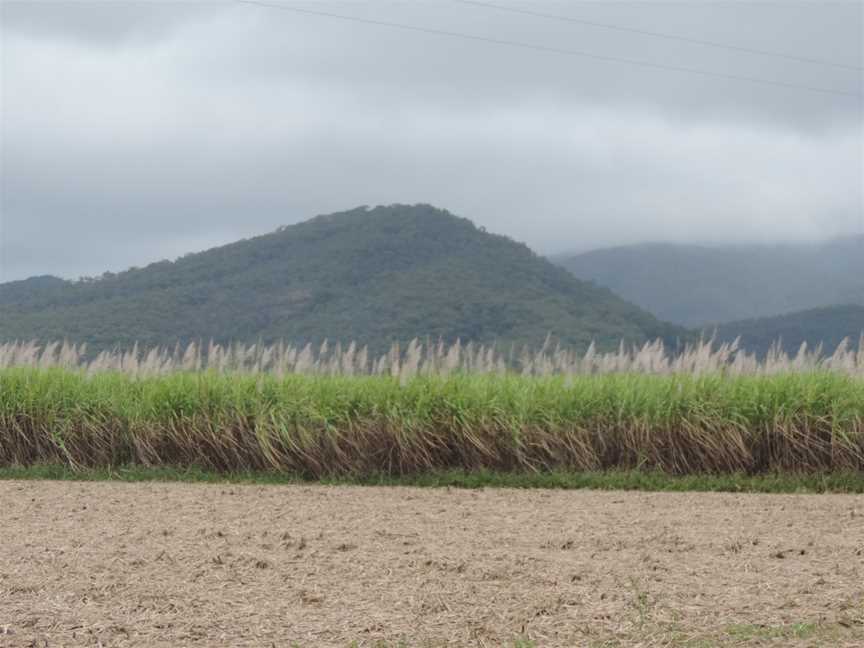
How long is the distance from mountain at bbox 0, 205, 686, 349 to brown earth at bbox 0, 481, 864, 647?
1017 inches

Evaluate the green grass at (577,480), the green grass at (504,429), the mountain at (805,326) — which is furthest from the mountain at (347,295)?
the green grass at (577,480)

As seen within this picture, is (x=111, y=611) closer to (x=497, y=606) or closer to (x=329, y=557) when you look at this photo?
(x=329, y=557)

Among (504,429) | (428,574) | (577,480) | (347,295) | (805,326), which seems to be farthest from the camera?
(347,295)

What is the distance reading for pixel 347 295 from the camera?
43.7 metres

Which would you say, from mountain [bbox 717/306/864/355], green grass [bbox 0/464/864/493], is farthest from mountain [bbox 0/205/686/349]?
green grass [bbox 0/464/864/493]

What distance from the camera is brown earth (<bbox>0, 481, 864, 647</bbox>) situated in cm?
435

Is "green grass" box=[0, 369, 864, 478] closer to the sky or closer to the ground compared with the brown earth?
closer to the sky

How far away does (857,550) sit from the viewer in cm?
589

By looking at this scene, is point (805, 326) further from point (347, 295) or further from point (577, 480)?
point (577, 480)

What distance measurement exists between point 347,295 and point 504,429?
115ft

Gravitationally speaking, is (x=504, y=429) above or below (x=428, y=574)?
above

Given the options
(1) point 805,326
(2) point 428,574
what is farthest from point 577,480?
(1) point 805,326

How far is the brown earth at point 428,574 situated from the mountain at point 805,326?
3594 centimetres

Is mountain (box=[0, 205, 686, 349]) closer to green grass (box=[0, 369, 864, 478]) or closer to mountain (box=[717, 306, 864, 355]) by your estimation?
mountain (box=[717, 306, 864, 355])
